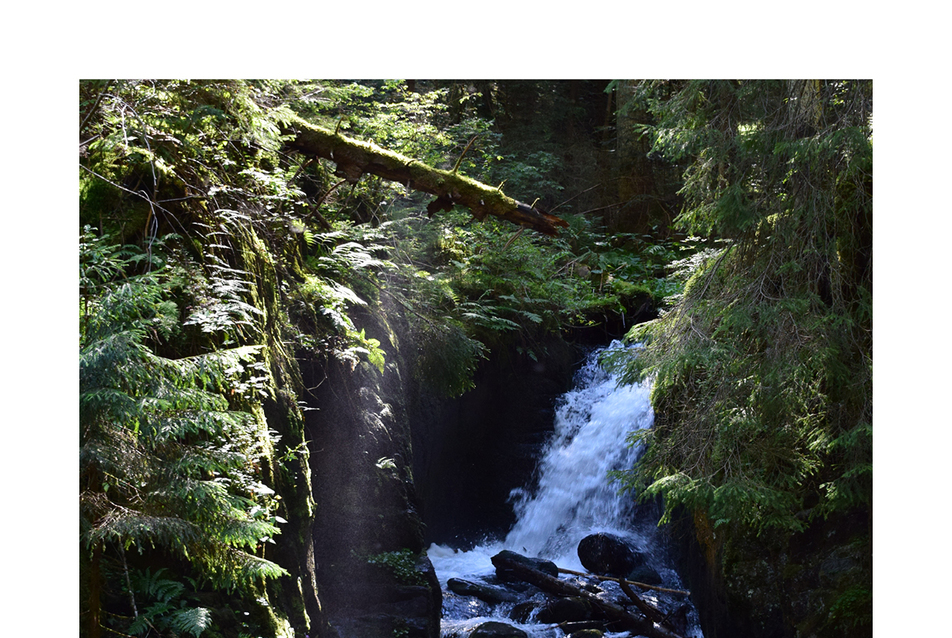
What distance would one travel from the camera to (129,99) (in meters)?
3.36

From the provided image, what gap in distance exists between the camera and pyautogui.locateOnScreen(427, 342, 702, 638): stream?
5648mm

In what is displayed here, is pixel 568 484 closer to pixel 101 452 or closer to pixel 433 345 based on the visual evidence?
pixel 433 345

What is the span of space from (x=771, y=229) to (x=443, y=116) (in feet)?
19.7

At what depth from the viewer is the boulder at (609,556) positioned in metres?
6.20

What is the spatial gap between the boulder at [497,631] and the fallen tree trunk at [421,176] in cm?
317

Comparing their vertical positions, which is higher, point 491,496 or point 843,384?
point 843,384

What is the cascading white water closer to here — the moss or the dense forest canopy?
the moss

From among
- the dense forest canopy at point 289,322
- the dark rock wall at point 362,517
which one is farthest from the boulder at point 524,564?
the dense forest canopy at point 289,322

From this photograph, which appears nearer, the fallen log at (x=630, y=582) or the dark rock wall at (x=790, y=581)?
the dark rock wall at (x=790, y=581)

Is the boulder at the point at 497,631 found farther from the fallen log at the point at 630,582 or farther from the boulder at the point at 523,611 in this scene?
the fallen log at the point at 630,582

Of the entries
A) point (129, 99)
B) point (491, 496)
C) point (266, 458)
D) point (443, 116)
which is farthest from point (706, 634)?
point (443, 116)

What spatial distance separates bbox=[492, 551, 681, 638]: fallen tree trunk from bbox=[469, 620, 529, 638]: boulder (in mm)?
635

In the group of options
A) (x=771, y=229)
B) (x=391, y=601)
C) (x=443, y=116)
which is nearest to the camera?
(x=771, y=229)

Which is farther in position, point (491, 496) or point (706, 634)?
point (491, 496)
